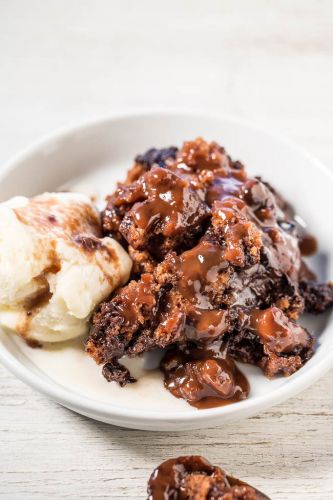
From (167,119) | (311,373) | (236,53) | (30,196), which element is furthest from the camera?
(236,53)

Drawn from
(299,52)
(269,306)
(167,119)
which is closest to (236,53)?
(299,52)

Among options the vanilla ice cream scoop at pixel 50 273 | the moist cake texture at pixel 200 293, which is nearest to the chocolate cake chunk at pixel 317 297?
the moist cake texture at pixel 200 293

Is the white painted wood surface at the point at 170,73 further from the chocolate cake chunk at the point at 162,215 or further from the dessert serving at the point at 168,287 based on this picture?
the chocolate cake chunk at the point at 162,215

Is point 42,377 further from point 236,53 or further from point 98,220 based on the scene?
point 236,53

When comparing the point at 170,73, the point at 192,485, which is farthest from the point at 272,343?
the point at 170,73

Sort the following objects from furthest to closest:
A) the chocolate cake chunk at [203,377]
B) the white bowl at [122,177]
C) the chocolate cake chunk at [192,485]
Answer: the chocolate cake chunk at [203,377] → the white bowl at [122,177] → the chocolate cake chunk at [192,485]

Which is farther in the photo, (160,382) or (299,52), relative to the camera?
(299,52)
